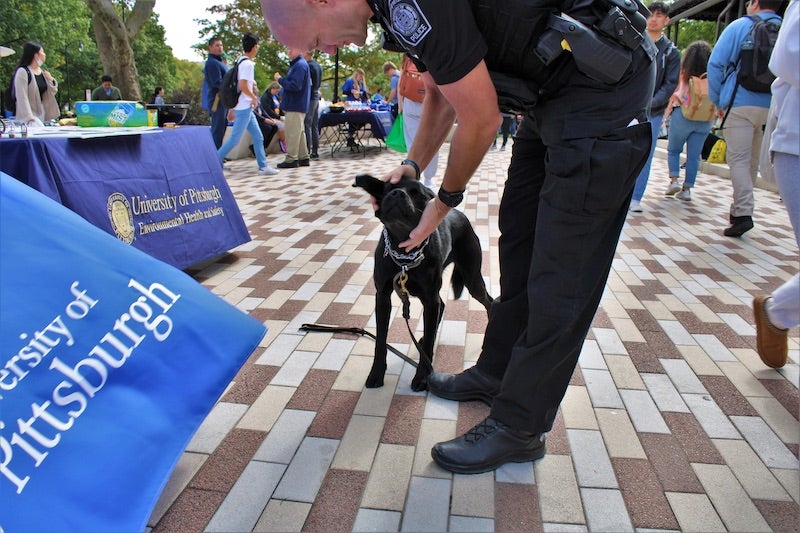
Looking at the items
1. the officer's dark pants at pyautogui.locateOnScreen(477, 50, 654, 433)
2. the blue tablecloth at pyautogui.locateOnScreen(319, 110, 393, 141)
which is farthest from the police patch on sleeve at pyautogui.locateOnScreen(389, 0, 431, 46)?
the blue tablecloth at pyautogui.locateOnScreen(319, 110, 393, 141)

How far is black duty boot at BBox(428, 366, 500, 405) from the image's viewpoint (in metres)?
2.45

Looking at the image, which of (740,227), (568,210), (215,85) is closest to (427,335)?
(568,210)

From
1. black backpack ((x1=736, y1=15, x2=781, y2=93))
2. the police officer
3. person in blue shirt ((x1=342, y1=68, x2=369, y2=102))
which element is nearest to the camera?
the police officer

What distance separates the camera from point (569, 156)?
64.8 inches

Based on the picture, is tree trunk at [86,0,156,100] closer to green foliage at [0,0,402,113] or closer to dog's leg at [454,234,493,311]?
green foliage at [0,0,402,113]

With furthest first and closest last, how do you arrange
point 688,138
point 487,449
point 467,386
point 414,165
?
point 688,138, point 467,386, point 414,165, point 487,449

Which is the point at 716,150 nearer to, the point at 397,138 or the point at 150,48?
the point at 397,138

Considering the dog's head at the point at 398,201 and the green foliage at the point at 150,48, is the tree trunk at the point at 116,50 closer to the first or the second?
the green foliage at the point at 150,48

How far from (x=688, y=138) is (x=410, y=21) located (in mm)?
6598

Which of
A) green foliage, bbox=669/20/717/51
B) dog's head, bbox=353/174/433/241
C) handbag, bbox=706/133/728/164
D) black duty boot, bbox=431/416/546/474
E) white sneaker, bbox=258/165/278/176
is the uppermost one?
green foliage, bbox=669/20/717/51

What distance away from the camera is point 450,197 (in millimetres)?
1832

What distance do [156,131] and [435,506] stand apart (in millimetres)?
3287

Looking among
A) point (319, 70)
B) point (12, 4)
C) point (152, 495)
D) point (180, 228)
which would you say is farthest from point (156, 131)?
point (12, 4)

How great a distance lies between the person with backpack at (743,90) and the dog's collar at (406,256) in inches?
165
